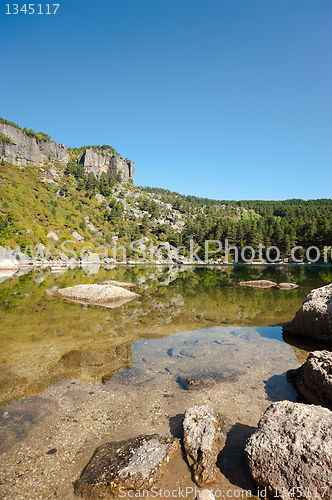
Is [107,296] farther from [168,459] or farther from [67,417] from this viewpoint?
[168,459]

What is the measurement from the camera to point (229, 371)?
10078mm

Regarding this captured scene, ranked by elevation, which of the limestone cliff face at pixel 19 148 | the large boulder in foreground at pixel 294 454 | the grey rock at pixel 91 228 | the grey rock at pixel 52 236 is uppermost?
the limestone cliff face at pixel 19 148

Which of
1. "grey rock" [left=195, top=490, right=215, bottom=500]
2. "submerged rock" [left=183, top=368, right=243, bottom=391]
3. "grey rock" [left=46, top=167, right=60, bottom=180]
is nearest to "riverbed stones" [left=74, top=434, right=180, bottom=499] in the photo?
"grey rock" [left=195, top=490, right=215, bottom=500]

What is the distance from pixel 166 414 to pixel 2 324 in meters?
15.2

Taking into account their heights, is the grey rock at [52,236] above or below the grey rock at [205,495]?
above

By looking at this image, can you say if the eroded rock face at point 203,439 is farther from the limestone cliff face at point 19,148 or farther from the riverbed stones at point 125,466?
the limestone cliff face at point 19,148

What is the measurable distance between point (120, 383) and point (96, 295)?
17.3 meters

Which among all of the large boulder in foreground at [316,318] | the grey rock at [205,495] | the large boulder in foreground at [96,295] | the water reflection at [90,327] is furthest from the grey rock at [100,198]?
the grey rock at [205,495]

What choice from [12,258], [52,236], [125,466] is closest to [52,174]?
[52,236]

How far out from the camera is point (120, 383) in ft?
29.9

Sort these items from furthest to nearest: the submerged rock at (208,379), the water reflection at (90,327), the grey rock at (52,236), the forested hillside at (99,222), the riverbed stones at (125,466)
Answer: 1. the grey rock at (52,236)
2. the forested hillside at (99,222)
3. the water reflection at (90,327)
4. the submerged rock at (208,379)
5. the riverbed stones at (125,466)

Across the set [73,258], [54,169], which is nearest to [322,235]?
[73,258]

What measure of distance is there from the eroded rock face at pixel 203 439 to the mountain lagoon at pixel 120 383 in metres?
0.22

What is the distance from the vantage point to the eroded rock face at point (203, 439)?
5.14 m
